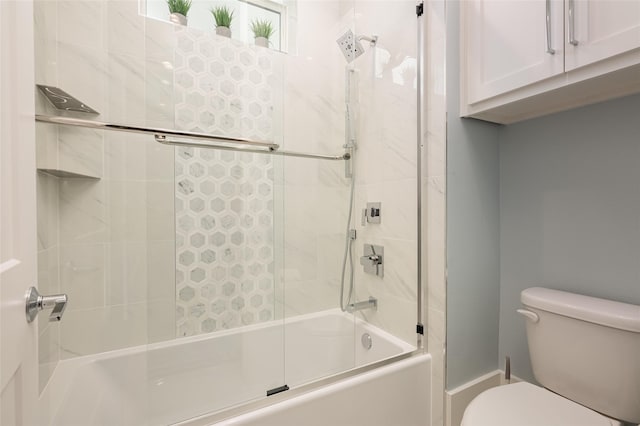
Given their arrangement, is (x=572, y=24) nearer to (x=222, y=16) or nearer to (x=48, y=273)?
(x=222, y=16)

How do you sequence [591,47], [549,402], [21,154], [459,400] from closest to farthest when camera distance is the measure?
[21,154], [591,47], [549,402], [459,400]

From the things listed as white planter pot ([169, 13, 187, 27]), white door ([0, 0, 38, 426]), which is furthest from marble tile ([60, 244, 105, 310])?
white planter pot ([169, 13, 187, 27])

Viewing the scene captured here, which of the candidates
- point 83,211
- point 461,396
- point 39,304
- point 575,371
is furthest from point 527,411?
point 83,211

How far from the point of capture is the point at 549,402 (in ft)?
3.58

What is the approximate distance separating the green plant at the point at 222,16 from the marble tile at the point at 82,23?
1.55 feet

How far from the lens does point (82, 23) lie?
51.8 inches

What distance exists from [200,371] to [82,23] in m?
1.61

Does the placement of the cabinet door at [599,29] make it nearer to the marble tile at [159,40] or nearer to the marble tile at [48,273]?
the marble tile at [159,40]

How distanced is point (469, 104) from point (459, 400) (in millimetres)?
1323

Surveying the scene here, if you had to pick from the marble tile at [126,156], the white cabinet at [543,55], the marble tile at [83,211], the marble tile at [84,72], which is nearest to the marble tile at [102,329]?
the marble tile at [83,211]

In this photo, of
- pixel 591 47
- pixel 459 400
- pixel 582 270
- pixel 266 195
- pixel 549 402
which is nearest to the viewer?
pixel 591 47

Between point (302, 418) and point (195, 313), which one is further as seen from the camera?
point (195, 313)

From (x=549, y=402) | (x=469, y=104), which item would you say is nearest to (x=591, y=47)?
(x=469, y=104)

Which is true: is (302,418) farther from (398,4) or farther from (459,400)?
(398,4)
